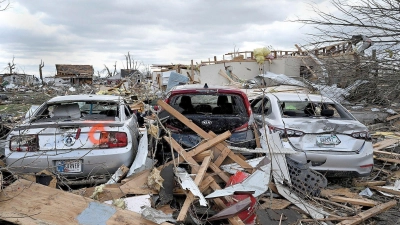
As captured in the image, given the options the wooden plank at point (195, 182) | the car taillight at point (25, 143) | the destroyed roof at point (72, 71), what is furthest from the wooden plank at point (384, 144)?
the destroyed roof at point (72, 71)

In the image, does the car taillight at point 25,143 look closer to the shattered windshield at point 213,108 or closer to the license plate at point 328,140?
the shattered windshield at point 213,108

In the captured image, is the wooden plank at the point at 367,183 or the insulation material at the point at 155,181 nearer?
the insulation material at the point at 155,181

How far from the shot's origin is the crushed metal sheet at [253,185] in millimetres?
4059

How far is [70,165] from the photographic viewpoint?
4.78 meters

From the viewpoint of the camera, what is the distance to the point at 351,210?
482 cm

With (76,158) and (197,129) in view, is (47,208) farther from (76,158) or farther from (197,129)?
(197,129)

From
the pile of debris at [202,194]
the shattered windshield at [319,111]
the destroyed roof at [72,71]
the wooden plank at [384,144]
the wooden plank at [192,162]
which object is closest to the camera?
the pile of debris at [202,194]

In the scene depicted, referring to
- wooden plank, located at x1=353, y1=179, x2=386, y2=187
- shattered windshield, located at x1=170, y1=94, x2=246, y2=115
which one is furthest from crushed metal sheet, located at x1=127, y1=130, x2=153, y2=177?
wooden plank, located at x1=353, y1=179, x2=386, y2=187

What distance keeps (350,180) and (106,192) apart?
453 centimetres

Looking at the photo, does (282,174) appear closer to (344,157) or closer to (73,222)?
(344,157)

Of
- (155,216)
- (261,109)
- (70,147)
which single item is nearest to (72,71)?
(261,109)

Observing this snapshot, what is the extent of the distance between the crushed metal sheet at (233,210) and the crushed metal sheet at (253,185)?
188 mm

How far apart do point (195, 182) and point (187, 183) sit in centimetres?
16

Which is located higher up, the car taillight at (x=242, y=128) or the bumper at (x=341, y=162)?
the car taillight at (x=242, y=128)
